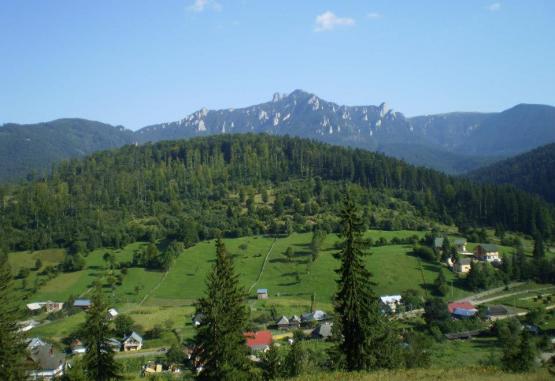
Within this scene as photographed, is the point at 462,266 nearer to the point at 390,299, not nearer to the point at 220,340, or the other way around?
the point at 390,299

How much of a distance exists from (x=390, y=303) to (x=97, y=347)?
162 ft

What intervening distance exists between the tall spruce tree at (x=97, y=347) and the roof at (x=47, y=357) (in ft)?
76.2

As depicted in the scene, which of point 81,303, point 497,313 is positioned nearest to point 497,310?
point 497,313

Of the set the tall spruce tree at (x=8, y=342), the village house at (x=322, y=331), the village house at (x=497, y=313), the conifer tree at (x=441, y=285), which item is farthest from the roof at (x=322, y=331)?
the tall spruce tree at (x=8, y=342)

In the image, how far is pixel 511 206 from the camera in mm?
113188

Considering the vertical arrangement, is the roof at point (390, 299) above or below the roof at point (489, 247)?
below

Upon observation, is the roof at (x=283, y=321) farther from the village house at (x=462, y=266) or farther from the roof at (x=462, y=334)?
the village house at (x=462, y=266)

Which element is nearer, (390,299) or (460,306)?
(460,306)

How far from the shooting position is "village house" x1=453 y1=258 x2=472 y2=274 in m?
83.9

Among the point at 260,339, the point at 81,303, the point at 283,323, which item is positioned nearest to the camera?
the point at 260,339

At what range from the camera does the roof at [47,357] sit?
159 feet

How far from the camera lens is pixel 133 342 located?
60125mm

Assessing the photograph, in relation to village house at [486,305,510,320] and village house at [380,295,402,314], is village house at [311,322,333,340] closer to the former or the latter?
village house at [380,295,402,314]

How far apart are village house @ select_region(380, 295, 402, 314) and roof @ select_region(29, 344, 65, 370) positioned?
131 feet
